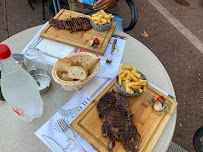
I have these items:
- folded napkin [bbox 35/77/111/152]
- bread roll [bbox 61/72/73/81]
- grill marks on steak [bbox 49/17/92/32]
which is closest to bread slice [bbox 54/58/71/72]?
bread roll [bbox 61/72/73/81]

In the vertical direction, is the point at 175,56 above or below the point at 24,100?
below

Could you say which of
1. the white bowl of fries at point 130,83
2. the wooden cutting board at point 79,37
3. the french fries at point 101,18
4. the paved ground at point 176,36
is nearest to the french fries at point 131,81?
the white bowl of fries at point 130,83

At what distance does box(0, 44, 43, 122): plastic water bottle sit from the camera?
0.94 metres

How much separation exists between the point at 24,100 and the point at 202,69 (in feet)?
10.5

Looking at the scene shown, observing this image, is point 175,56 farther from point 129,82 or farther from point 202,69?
point 129,82

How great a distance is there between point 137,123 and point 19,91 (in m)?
A: 0.85

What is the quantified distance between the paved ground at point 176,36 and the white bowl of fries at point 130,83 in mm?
1427

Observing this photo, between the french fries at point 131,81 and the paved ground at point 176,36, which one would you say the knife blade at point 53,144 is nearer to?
the french fries at point 131,81

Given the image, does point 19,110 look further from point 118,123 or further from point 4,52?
point 118,123

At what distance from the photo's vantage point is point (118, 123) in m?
1.04

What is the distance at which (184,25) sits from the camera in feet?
12.8

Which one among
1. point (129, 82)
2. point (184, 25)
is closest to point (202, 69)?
point (184, 25)

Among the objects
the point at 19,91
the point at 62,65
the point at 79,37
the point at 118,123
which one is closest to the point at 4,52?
the point at 19,91

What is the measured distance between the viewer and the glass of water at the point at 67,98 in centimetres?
116
